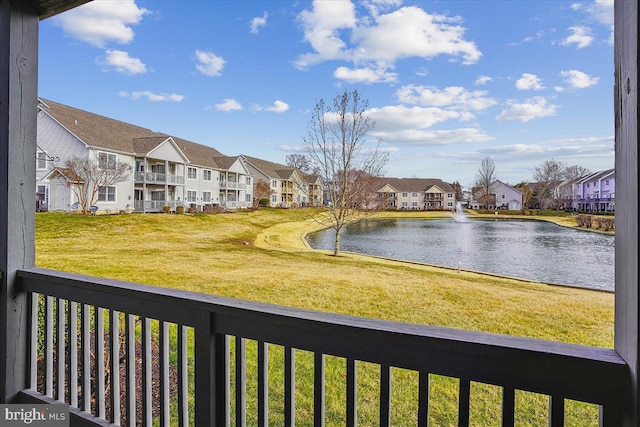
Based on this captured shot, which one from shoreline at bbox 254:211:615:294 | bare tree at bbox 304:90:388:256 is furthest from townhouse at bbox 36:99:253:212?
bare tree at bbox 304:90:388:256

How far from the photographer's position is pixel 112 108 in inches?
118

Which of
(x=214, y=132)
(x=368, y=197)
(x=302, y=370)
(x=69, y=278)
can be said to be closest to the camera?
(x=69, y=278)

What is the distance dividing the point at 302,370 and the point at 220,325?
3.78 ft

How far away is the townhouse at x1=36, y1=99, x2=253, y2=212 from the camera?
265cm

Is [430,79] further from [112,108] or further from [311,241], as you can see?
[112,108]

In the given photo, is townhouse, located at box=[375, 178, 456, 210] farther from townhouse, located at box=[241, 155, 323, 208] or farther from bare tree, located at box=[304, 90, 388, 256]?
townhouse, located at box=[241, 155, 323, 208]

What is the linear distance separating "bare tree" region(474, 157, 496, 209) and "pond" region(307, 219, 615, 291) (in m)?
0.17

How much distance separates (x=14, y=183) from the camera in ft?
5.44

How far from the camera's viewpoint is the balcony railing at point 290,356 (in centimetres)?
74

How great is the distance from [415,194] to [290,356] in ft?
5.44

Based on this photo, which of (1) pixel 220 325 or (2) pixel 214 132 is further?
(2) pixel 214 132

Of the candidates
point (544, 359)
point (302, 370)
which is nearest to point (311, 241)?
point (302, 370)

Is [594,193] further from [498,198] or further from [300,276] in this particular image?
[300,276]

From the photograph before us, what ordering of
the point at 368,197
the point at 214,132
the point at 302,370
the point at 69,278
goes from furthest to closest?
the point at 214,132 < the point at 368,197 < the point at 302,370 < the point at 69,278
